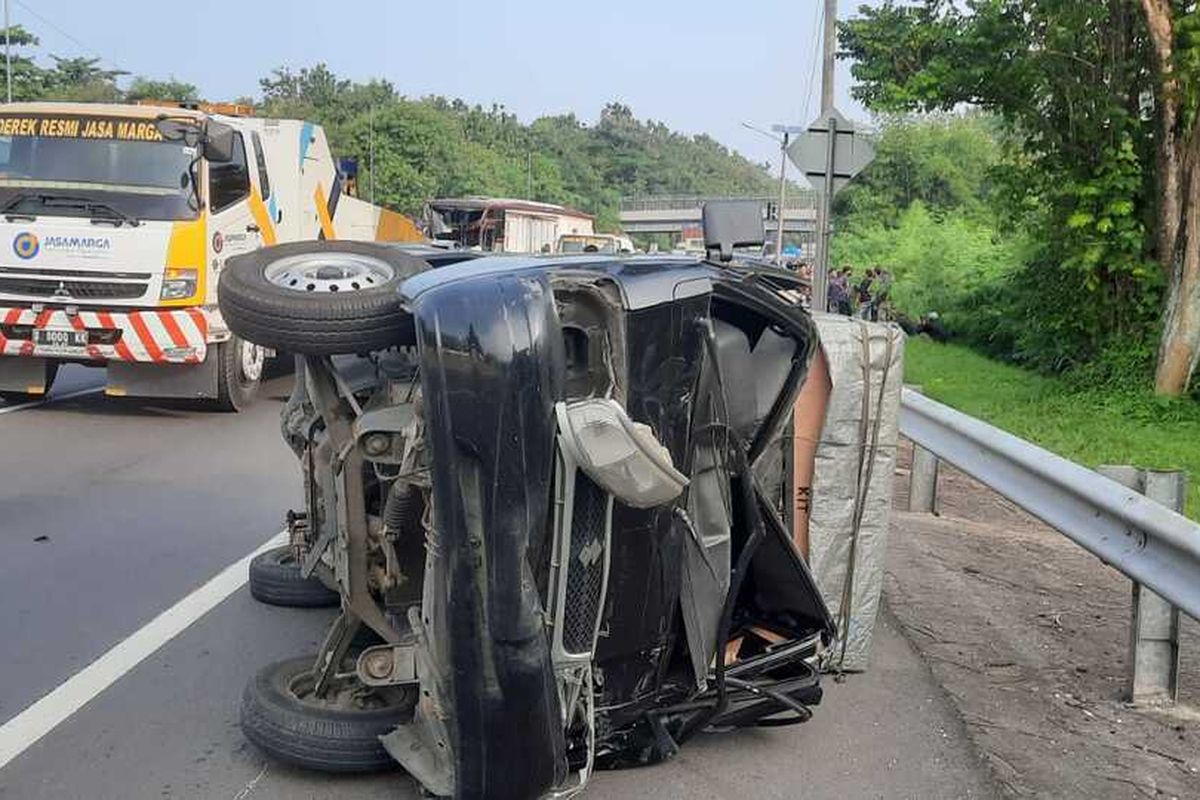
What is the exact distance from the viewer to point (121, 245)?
1065cm

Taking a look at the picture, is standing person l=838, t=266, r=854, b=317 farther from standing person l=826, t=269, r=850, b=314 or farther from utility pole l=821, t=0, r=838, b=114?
utility pole l=821, t=0, r=838, b=114

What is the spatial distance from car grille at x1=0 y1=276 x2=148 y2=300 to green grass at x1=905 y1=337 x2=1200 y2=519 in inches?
332

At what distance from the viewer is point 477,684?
3.18 m

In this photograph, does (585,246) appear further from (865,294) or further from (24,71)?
(24,71)

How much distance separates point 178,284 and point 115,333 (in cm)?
67

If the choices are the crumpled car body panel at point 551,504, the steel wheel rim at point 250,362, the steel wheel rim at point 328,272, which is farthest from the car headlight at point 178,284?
the crumpled car body panel at point 551,504

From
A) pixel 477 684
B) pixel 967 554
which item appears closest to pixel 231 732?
pixel 477 684

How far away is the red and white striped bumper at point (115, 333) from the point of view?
1068cm

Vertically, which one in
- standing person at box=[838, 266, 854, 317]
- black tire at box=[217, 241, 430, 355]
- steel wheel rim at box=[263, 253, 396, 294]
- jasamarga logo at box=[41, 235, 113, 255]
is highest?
steel wheel rim at box=[263, 253, 396, 294]

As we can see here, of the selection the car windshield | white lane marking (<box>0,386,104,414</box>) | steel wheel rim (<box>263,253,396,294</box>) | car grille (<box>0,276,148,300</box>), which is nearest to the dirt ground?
the car windshield

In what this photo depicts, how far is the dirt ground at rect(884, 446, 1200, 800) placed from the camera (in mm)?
4102

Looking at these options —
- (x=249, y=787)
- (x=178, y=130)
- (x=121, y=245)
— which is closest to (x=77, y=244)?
(x=121, y=245)

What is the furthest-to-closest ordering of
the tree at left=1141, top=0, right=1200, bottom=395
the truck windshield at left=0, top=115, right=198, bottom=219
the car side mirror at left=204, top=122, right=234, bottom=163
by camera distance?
the tree at left=1141, top=0, right=1200, bottom=395 < the car side mirror at left=204, top=122, right=234, bottom=163 < the truck windshield at left=0, top=115, right=198, bottom=219

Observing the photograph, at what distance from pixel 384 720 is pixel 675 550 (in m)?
1.04
